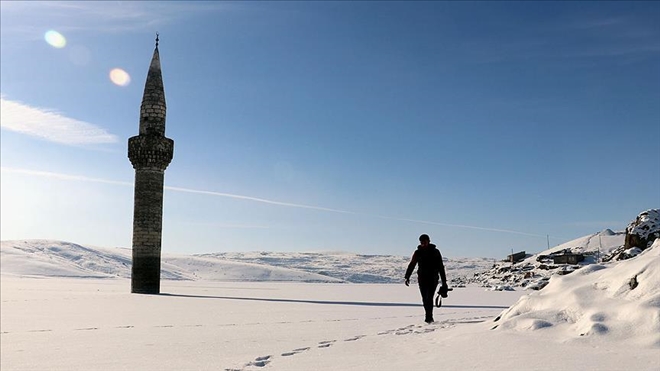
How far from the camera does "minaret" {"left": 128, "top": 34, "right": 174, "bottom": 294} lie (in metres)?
18.5

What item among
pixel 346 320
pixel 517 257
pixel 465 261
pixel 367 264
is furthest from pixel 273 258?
pixel 346 320

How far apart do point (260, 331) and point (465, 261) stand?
100 meters

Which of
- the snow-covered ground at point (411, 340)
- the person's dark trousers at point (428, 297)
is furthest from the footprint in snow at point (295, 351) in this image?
the person's dark trousers at point (428, 297)

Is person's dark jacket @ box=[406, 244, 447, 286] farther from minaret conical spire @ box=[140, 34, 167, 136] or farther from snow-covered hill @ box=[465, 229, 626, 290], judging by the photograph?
snow-covered hill @ box=[465, 229, 626, 290]

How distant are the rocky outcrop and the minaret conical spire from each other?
15543 mm

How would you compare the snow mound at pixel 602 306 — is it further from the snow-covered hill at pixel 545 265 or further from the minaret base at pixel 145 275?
the snow-covered hill at pixel 545 265

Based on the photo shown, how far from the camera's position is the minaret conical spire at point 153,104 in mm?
19484

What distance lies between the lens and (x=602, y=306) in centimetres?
504

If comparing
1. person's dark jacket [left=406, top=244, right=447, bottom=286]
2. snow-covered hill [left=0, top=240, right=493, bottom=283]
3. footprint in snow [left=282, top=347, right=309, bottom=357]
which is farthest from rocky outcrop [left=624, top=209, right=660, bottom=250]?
snow-covered hill [left=0, top=240, right=493, bottom=283]

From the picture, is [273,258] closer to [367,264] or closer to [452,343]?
[367,264]

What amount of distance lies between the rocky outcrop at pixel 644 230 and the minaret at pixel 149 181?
573 inches

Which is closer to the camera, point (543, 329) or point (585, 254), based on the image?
point (543, 329)

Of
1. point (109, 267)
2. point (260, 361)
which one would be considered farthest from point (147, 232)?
point (109, 267)

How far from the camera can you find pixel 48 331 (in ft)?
22.7
